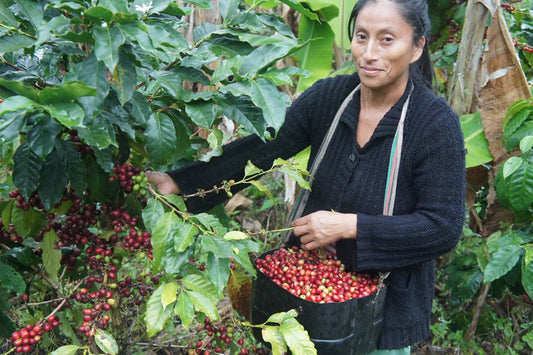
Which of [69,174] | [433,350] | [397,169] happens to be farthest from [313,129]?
[433,350]

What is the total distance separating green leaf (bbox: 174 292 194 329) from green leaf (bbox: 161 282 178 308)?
0.02 m

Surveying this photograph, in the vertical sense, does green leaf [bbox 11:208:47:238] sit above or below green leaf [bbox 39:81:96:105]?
below

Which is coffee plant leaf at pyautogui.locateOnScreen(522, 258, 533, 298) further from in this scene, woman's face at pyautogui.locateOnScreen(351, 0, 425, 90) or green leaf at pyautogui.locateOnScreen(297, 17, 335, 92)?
green leaf at pyautogui.locateOnScreen(297, 17, 335, 92)

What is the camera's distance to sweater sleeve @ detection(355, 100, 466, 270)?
1551 millimetres

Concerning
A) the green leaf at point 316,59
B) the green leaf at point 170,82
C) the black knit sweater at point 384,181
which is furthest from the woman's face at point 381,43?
the green leaf at point 316,59

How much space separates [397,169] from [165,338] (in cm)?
140

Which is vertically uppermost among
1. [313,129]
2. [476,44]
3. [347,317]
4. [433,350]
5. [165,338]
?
[476,44]

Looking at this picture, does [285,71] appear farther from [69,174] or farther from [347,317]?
[347,317]

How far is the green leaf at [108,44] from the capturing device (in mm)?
919

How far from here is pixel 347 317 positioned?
1484 millimetres

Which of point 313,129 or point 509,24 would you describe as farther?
point 509,24

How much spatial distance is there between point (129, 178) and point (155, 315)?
356 millimetres

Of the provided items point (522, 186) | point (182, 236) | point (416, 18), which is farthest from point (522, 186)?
point (182, 236)

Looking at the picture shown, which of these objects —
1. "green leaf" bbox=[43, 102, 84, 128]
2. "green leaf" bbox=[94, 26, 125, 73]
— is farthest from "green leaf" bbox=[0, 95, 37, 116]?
"green leaf" bbox=[94, 26, 125, 73]
